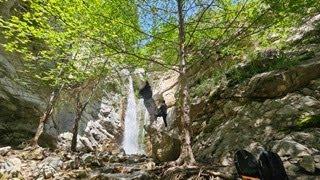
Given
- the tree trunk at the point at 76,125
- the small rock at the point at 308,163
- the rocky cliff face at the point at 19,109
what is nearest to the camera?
the small rock at the point at 308,163

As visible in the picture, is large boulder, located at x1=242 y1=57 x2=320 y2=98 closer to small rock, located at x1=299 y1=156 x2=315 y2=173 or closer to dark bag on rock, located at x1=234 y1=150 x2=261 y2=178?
small rock, located at x1=299 y1=156 x2=315 y2=173

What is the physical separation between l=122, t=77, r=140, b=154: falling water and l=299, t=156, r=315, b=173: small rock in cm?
1773

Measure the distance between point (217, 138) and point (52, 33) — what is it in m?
5.58

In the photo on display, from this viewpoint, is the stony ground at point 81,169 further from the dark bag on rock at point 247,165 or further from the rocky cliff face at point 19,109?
the rocky cliff face at point 19,109

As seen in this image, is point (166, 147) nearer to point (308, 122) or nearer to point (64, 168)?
point (64, 168)

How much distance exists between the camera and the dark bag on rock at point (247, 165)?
415 centimetres

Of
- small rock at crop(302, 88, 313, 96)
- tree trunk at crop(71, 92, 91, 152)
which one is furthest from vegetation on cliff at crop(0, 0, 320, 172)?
tree trunk at crop(71, 92, 91, 152)

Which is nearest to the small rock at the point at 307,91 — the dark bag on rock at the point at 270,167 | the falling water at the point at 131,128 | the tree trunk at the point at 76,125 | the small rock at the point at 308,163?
the small rock at the point at 308,163

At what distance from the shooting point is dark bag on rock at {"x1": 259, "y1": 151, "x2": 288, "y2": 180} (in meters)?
3.98

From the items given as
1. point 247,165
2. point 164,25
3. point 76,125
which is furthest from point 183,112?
point 76,125

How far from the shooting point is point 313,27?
41.3ft

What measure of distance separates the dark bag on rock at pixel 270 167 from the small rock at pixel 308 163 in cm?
168

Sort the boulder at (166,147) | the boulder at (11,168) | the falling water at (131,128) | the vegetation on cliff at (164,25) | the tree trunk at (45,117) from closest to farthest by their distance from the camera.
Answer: the vegetation on cliff at (164,25), the boulder at (11,168), the boulder at (166,147), the tree trunk at (45,117), the falling water at (131,128)

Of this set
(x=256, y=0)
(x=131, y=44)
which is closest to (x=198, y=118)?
(x=131, y=44)
